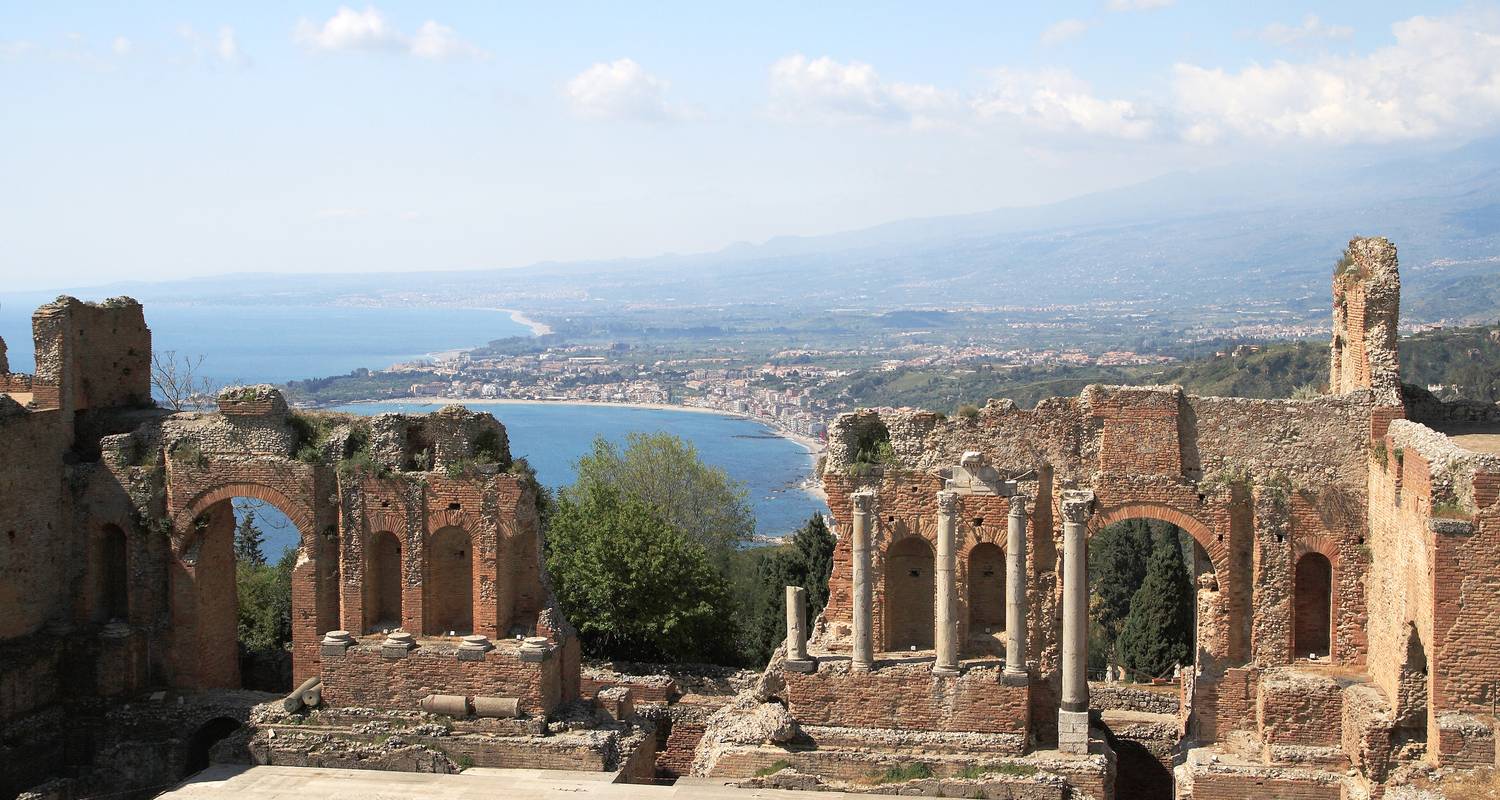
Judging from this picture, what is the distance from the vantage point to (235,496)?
85.7 feet

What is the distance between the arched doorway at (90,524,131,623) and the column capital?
1706 centimetres

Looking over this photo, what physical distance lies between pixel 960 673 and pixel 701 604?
31.4 ft

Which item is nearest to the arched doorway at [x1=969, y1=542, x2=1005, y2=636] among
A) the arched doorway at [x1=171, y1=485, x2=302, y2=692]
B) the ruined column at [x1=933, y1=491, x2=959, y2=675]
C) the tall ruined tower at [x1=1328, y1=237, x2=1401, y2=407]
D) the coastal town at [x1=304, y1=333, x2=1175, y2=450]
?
the ruined column at [x1=933, y1=491, x2=959, y2=675]

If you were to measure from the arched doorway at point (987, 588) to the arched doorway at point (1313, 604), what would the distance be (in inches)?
192

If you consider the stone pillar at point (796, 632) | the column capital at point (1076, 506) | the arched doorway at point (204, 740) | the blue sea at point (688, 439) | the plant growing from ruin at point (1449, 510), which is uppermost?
the plant growing from ruin at point (1449, 510)

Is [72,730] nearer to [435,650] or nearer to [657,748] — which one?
[435,650]

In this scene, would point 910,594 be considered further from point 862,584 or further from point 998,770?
point 998,770

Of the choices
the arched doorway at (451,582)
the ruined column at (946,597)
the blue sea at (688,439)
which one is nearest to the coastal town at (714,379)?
the blue sea at (688,439)

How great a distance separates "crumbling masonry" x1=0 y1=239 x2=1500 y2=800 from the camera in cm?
2184

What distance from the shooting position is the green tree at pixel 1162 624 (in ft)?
112

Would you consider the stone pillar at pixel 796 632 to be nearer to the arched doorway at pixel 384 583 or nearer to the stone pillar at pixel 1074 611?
the stone pillar at pixel 1074 611

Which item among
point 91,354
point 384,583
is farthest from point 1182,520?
point 91,354

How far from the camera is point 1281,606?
23.2 m

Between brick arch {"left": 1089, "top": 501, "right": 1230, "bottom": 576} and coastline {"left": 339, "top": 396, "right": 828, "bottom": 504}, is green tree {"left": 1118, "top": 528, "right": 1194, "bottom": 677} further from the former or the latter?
coastline {"left": 339, "top": 396, "right": 828, "bottom": 504}
